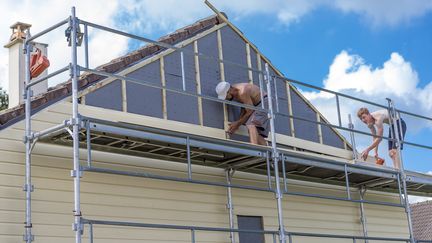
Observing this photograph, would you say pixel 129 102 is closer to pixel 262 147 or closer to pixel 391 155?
pixel 262 147

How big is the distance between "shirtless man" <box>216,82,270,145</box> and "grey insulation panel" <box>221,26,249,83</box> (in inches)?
24.6

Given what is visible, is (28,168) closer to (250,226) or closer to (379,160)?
(250,226)

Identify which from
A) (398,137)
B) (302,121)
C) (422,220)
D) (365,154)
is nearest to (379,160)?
(365,154)

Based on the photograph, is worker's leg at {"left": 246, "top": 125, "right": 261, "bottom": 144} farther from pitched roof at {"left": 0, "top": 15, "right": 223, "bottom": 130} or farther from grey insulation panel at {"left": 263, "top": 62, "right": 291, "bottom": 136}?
pitched roof at {"left": 0, "top": 15, "right": 223, "bottom": 130}

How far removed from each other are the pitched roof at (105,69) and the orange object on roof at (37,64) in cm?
33

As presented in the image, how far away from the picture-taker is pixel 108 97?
33.4 ft

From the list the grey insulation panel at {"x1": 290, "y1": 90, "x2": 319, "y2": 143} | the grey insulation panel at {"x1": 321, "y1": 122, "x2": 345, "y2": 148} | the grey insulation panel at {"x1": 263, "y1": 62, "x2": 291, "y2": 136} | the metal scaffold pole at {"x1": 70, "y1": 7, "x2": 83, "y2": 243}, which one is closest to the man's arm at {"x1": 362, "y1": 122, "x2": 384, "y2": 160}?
the grey insulation panel at {"x1": 321, "y1": 122, "x2": 345, "y2": 148}

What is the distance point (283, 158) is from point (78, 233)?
12.7 feet

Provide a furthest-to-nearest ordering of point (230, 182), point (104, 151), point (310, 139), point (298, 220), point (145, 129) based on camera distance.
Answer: point (310, 139) < point (298, 220) < point (230, 182) < point (104, 151) < point (145, 129)

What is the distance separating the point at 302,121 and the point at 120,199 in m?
4.89

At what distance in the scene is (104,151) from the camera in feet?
32.3

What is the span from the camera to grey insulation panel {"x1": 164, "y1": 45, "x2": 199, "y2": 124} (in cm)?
1111

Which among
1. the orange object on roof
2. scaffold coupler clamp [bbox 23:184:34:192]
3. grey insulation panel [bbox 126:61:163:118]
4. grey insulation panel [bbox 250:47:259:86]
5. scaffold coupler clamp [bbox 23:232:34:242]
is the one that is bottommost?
scaffold coupler clamp [bbox 23:232:34:242]

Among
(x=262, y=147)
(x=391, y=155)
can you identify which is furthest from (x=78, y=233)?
(x=391, y=155)
